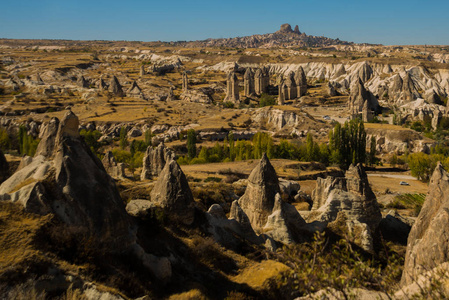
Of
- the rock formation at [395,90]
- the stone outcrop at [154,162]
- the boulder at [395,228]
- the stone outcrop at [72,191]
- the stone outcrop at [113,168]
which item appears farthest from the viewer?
the rock formation at [395,90]

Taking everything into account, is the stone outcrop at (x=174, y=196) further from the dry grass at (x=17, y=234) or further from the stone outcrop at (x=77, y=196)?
the dry grass at (x=17, y=234)

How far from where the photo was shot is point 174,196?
1386 centimetres


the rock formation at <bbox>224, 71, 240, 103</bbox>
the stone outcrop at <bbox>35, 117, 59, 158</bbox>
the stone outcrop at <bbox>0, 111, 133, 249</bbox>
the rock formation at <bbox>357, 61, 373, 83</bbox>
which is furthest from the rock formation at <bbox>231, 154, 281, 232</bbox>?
the rock formation at <bbox>357, 61, 373, 83</bbox>

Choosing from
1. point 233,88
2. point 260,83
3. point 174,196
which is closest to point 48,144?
point 174,196

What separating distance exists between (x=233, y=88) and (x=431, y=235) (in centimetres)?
8164

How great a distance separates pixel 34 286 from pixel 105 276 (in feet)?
5.05

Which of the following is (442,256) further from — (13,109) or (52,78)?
(52,78)

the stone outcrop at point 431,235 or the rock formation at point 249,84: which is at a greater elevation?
the rock formation at point 249,84

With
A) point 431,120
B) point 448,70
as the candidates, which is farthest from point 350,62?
point 431,120

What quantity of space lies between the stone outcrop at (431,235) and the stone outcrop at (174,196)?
7538 millimetres

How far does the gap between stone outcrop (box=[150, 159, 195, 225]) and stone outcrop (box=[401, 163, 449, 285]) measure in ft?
24.7

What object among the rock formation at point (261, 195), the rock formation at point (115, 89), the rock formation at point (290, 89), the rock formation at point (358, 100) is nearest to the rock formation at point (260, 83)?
the rock formation at point (290, 89)

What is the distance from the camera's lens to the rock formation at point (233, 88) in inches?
3511

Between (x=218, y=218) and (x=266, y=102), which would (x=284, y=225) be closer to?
(x=218, y=218)
